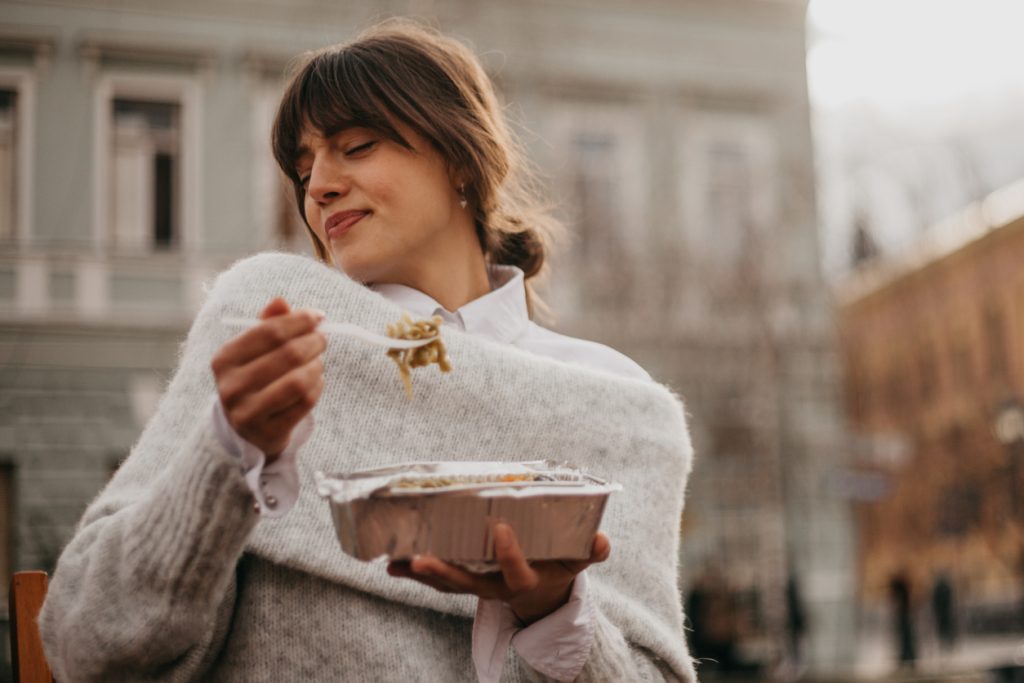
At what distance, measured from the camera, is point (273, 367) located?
125 centimetres

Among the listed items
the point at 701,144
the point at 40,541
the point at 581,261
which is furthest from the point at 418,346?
the point at 701,144

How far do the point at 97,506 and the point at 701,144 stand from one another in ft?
46.5

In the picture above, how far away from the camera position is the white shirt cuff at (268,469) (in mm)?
1364

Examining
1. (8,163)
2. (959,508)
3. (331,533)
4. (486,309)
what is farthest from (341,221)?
(959,508)

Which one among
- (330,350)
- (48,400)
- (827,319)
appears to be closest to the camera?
(330,350)

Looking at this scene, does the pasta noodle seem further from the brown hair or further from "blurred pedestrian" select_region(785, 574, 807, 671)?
"blurred pedestrian" select_region(785, 574, 807, 671)

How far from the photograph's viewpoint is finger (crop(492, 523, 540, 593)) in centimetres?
131

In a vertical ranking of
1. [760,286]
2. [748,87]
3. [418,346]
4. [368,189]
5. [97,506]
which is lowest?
[97,506]

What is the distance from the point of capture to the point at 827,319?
15148mm

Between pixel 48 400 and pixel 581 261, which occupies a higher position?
pixel 581 261

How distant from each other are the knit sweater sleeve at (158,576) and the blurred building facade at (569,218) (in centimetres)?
1017

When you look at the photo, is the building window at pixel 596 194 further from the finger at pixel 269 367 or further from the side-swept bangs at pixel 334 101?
the finger at pixel 269 367

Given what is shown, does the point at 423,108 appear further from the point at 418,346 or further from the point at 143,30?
the point at 143,30

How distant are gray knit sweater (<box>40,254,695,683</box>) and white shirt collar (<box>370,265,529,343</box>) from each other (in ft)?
0.31
